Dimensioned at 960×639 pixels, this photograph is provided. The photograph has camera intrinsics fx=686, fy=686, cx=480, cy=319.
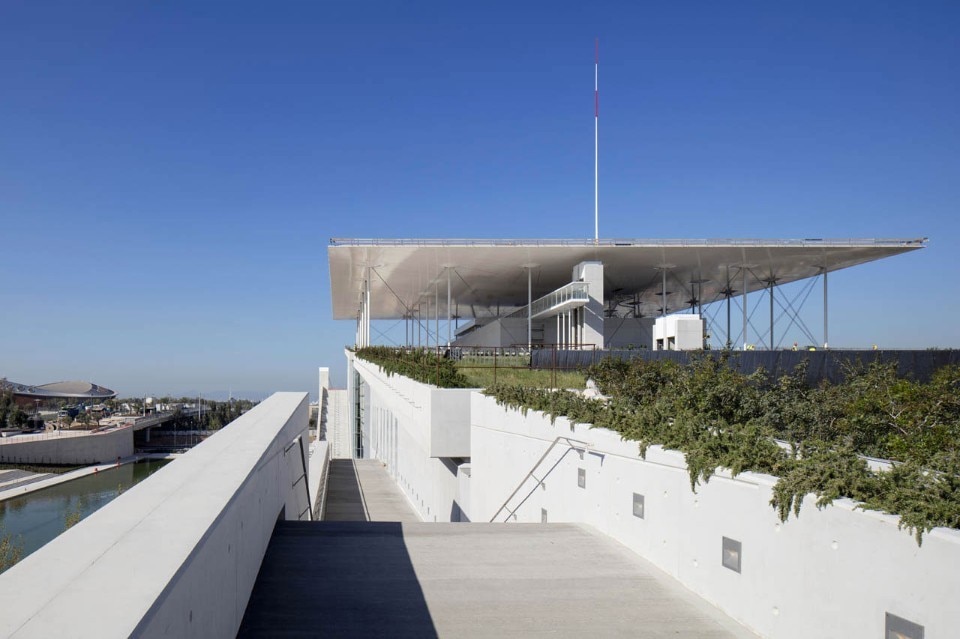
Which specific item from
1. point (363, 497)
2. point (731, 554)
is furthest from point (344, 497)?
point (731, 554)

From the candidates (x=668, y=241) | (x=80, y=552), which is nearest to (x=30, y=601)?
(x=80, y=552)

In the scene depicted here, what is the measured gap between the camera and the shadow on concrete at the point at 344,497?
795 inches

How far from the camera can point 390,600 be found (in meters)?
5.61

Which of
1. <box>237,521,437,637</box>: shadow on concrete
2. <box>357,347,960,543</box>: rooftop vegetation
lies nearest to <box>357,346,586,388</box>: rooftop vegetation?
<box>357,347,960,543</box>: rooftop vegetation

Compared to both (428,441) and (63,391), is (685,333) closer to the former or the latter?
(428,441)

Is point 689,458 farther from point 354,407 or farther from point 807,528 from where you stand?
point 354,407

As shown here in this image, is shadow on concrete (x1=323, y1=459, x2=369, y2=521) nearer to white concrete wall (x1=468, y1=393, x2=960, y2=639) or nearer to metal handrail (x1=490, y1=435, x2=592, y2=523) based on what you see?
metal handrail (x1=490, y1=435, x2=592, y2=523)

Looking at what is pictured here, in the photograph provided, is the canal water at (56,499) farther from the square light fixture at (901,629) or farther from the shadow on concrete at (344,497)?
the square light fixture at (901,629)

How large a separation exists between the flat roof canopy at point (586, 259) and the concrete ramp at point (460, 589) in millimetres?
26761

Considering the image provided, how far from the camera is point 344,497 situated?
78.4ft

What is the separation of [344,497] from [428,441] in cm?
749

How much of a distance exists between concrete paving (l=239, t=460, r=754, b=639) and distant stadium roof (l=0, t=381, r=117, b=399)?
440 feet

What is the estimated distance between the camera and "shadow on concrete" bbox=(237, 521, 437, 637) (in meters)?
4.94

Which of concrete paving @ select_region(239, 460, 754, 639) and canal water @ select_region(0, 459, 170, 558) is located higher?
concrete paving @ select_region(239, 460, 754, 639)
